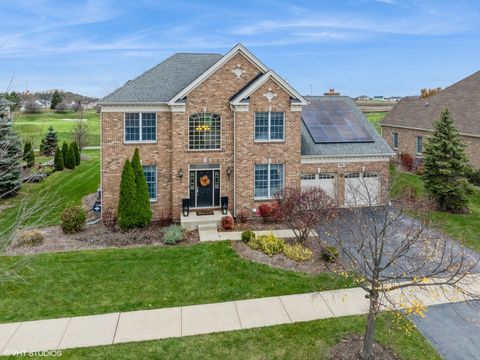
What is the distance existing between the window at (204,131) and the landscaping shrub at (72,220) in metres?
6.30

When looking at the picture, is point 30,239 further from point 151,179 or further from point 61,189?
point 61,189

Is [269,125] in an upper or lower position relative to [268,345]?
upper

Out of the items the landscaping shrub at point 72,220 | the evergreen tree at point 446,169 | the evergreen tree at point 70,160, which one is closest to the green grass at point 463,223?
the evergreen tree at point 446,169

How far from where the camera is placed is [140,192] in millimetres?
18156

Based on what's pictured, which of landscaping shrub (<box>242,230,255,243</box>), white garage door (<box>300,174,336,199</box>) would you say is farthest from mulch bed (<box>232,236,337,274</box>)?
white garage door (<box>300,174,336,199</box>)

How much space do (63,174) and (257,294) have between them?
92.4 ft

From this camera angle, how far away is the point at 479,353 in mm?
9062

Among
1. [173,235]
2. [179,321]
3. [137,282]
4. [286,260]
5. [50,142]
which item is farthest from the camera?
[50,142]

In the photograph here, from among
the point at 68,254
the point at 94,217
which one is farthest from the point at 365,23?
the point at 68,254

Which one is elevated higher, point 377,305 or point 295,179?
point 295,179

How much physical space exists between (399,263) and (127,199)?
12093mm

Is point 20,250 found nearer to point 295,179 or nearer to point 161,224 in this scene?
point 161,224

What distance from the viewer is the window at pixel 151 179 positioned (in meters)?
19.9

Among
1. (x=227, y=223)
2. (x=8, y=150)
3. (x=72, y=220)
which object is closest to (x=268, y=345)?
(x=8, y=150)
